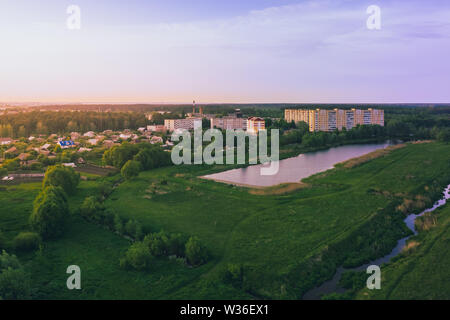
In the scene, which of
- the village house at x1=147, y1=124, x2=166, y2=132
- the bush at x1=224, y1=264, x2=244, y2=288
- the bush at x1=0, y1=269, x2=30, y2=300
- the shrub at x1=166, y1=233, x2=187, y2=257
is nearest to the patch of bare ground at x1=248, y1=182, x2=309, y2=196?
the shrub at x1=166, y1=233, x2=187, y2=257

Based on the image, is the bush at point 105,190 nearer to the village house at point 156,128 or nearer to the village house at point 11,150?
the village house at point 11,150

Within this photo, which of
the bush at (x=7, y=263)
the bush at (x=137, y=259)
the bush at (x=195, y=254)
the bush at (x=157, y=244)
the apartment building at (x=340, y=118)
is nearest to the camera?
the bush at (x=7, y=263)

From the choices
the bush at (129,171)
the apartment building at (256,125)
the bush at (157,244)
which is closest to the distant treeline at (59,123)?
the apartment building at (256,125)

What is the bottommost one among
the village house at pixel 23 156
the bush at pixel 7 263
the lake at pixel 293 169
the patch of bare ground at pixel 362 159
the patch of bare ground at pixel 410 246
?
the patch of bare ground at pixel 410 246

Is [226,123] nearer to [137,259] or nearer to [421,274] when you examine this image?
[137,259]

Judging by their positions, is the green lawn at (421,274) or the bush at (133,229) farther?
the bush at (133,229)
